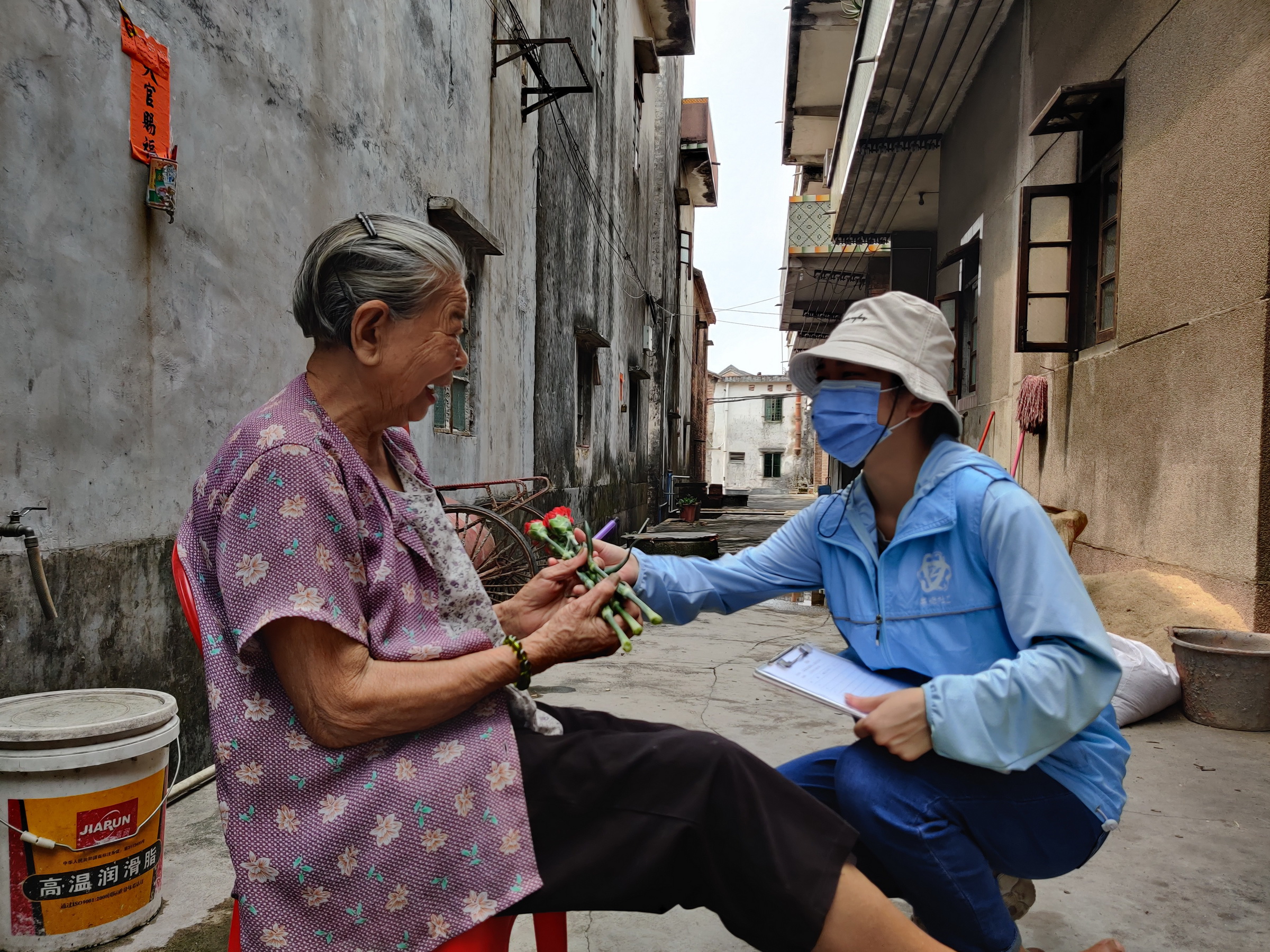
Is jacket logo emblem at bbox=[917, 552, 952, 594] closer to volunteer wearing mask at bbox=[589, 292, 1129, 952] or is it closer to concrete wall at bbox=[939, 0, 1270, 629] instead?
volunteer wearing mask at bbox=[589, 292, 1129, 952]

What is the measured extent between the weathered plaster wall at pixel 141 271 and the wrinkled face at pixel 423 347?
148 cm

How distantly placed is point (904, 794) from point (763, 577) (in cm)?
61

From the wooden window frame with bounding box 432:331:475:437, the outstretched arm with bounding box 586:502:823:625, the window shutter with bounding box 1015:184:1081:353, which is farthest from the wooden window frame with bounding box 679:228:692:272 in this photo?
the outstretched arm with bounding box 586:502:823:625

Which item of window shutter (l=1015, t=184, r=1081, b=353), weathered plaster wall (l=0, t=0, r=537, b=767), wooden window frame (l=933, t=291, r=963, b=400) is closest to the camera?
weathered plaster wall (l=0, t=0, r=537, b=767)

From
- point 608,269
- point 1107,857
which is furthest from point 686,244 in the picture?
point 1107,857

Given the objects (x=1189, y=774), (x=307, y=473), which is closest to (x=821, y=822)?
(x=307, y=473)

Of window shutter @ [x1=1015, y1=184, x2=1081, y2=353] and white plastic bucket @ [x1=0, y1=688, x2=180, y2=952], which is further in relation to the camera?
window shutter @ [x1=1015, y1=184, x2=1081, y2=353]

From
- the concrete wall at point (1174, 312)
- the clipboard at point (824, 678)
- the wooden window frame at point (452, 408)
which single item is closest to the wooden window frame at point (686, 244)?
the concrete wall at point (1174, 312)

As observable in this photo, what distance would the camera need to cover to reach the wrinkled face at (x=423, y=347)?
1.42 m

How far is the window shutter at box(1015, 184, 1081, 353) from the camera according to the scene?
19.1ft

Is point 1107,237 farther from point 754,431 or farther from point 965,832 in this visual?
point 754,431

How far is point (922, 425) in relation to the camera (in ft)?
5.48

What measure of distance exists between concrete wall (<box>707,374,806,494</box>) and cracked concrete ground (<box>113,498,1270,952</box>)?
3696 centimetres

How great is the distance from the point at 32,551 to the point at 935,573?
2.22m
